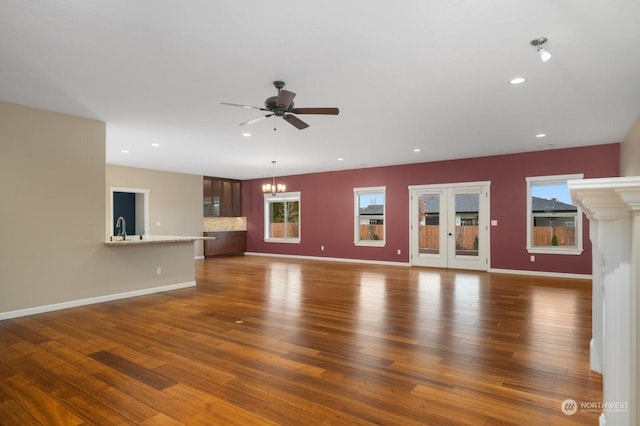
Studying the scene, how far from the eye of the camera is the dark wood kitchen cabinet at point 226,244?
1118 cm

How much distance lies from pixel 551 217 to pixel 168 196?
382 inches

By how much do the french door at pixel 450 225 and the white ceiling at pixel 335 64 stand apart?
250cm

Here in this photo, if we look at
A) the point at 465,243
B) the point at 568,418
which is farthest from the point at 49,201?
the point at 465,243

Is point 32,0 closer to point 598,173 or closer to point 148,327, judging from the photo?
point 148,327

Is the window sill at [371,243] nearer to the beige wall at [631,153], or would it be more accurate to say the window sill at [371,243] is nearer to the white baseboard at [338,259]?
the white baseboard at [338,259]

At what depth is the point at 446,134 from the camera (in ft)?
19.9

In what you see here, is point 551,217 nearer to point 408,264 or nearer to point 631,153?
point 631,153

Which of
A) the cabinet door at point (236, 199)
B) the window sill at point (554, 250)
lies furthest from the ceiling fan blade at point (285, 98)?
the cabinet door at point (236, 199)

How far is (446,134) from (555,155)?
3.00 meters

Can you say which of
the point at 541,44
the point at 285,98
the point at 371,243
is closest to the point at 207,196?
the point at 371,243

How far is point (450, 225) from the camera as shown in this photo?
28.3 ft

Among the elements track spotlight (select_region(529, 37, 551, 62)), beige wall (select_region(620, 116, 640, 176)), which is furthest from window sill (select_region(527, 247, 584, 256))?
track spotlight (select_region(529, 37, 551, 62))

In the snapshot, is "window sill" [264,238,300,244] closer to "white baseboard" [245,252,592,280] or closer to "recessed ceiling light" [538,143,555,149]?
"white baseboard" [245,252,592,280]

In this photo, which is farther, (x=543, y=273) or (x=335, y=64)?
(x=543, y=273)
